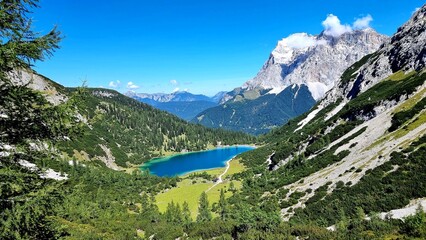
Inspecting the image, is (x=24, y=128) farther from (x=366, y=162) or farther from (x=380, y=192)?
(x=366, y=162)

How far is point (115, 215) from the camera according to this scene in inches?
2933

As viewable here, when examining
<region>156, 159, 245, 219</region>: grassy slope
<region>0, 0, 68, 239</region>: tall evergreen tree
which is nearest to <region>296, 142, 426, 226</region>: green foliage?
<region>156, 159, 245, 219</region>: grassy slope

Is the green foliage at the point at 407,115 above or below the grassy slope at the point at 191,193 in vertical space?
above

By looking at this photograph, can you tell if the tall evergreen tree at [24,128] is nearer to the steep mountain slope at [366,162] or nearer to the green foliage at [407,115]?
the steep mountain slope at [366,162]

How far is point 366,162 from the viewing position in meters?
65.6

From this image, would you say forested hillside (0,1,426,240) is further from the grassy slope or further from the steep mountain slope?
the grassy slope

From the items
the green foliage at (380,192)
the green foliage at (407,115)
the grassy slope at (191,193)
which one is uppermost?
the green foliage at (407,115)

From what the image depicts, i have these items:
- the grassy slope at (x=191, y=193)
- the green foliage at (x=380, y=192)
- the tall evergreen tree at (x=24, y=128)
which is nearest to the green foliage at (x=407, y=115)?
the green foliage at (x=380, y=192)

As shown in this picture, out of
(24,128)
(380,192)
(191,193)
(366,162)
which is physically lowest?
(380,192)

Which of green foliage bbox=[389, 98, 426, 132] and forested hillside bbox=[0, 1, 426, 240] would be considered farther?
green foliage bbox=[389, 98, 426, 132]

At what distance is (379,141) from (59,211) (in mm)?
75478

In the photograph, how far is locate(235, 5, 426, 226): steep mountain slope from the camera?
169 ft

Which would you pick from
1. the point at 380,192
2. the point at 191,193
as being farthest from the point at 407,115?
the point at 191,193

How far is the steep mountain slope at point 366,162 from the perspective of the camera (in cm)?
5159
